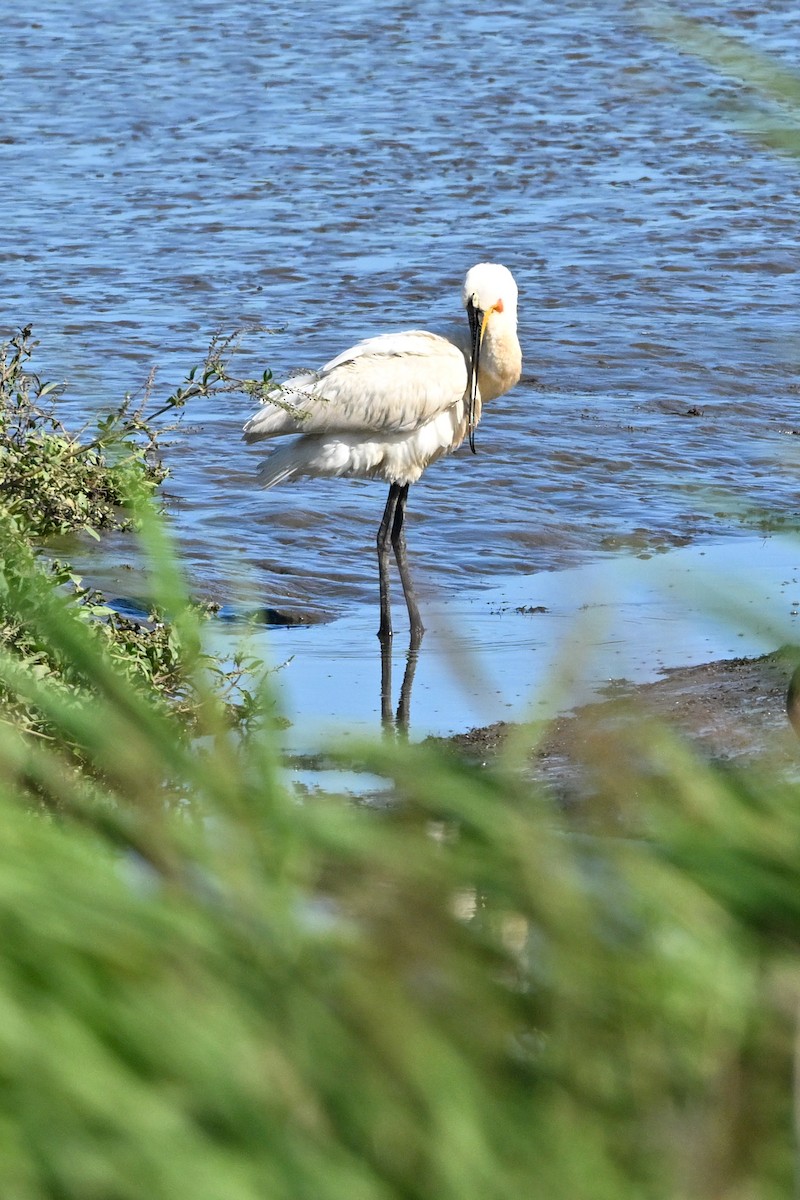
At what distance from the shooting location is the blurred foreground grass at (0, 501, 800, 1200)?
964 millimetres

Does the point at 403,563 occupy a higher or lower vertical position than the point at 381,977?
lower

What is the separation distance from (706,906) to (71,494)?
12.6 ft

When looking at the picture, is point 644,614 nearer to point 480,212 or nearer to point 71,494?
point 71,494

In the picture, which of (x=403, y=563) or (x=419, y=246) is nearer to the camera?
(x=403, y=563)

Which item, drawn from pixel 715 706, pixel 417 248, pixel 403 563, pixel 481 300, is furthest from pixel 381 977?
pixel 417 248

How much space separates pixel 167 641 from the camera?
15.4 ft

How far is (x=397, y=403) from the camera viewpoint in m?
7.70

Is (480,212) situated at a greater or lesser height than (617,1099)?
lesser

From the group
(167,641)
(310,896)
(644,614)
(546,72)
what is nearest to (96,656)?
(310,896)

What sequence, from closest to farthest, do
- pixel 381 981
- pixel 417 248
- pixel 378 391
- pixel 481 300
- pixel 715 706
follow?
1. pixel 381 981
2. pixel 715 706
3. pixel 378 391
4. pixel 481 300
5. pixel 417 248

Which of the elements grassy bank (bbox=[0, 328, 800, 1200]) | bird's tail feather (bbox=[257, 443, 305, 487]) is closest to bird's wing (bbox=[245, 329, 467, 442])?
bird's tail feather (bbox=[257, 443, 305, 487])

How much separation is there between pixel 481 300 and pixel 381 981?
6955mm

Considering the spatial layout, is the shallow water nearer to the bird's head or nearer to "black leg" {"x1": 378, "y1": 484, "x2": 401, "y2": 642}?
"black leg" {"x1": 378, "y1": 484, "x2": 401, "y2": 642}

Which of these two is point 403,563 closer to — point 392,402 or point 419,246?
point 392,402
